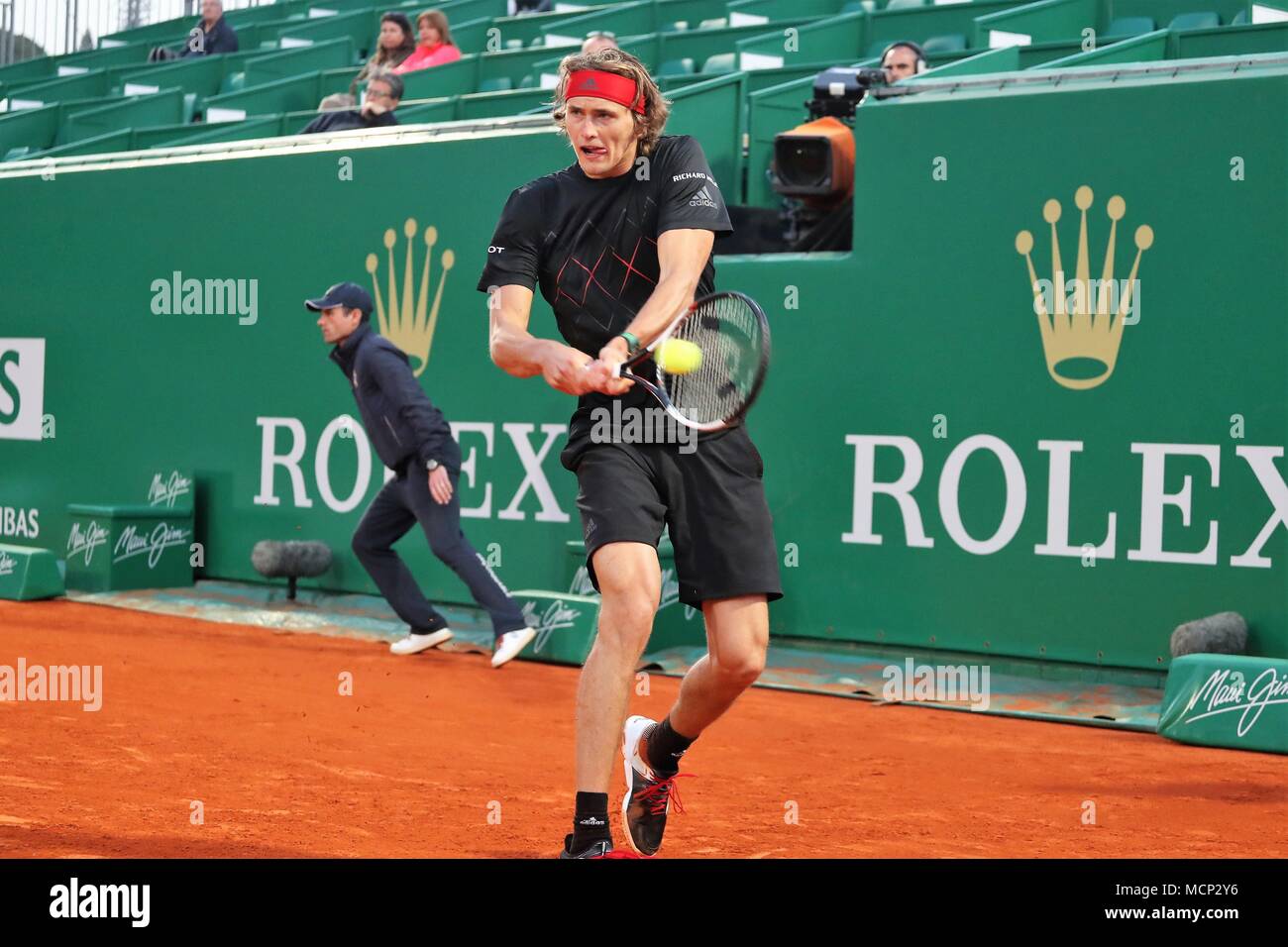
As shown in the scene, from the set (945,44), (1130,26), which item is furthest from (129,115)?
(1130,26)

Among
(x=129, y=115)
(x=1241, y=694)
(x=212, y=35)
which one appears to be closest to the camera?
(x=1241, y=694)

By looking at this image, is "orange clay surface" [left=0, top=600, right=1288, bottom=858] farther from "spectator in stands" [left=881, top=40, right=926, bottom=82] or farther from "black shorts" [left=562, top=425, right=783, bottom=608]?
"spectator in stands" [left=881, top=40, right=926, bottom=82]

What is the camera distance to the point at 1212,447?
22.2 feet

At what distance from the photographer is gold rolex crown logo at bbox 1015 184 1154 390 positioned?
7.05m

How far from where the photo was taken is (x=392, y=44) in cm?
1152

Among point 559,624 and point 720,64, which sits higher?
point 720,64

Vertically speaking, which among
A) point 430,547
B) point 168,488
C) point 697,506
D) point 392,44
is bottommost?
point 430,547

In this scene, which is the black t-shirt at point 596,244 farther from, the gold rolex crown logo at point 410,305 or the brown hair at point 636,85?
the gold rolex crown logo at point 410,305

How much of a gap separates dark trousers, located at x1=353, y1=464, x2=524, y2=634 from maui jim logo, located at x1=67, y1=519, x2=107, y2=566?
2.62m

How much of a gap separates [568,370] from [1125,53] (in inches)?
211

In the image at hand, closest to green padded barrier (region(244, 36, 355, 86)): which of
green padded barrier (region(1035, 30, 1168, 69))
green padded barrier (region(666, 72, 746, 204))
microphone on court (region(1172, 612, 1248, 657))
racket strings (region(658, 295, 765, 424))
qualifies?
green padded barrier (region(666, 72, 746, 204))

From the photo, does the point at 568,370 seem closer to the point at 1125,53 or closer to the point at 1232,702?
the point at 1232,702

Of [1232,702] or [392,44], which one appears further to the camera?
[392,44]
